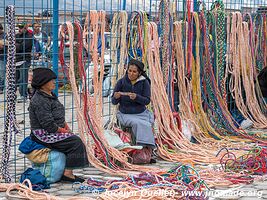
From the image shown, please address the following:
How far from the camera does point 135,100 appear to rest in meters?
7.71

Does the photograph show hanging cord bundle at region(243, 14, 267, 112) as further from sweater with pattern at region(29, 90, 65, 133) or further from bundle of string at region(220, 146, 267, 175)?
sweater with pattern at region(29, 90, 65, 133)

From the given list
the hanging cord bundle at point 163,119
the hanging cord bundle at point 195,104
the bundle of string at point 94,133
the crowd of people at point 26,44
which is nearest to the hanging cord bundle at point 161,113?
the hanging cord bundle at point 163,119

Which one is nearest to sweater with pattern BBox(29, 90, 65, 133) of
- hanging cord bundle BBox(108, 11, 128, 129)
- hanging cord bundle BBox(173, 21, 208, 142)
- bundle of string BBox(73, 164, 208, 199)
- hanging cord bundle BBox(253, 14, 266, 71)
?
bundle of string BBox(73, 164, 208, 199)

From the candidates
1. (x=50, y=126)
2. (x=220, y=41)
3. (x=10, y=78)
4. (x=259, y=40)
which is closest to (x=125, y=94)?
(x=50, y=126)

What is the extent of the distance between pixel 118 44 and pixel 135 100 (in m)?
0.76

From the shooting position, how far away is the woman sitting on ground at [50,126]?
252 inches

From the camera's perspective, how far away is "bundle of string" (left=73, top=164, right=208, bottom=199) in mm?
5848

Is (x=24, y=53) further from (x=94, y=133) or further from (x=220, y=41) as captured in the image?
(x=220, y=41)

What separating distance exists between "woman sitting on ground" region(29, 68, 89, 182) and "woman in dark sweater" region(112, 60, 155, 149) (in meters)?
1.25

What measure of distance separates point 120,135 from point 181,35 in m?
1.83

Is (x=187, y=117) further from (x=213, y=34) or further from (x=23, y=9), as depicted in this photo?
(x=23, y=9)

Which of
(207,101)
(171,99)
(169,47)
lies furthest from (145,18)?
(207,101)

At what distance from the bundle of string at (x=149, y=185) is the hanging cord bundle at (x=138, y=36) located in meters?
2.11

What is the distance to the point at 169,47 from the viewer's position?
28.1 ft
